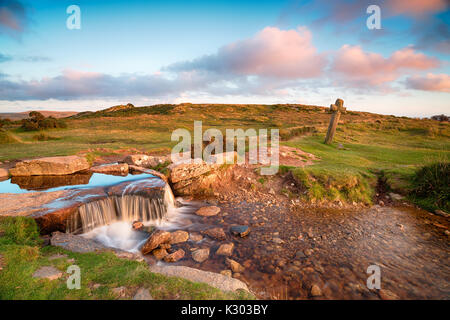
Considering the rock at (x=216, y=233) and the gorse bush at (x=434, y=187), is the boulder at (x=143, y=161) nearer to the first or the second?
the rock at (x=216, y=233)

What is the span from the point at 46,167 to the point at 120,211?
616 centimetres

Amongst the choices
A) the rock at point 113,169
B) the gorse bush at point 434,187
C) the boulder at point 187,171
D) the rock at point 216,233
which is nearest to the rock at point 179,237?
the rock at point 216,233

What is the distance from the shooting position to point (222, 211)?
29.9 feet

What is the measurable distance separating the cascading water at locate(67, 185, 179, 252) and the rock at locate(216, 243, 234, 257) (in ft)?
9.56

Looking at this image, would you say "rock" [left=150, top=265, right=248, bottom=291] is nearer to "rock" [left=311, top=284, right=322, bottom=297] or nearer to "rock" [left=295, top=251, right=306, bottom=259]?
"rock" [left=311, top=284, right=322, bottom=297]

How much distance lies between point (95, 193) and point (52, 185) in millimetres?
2926

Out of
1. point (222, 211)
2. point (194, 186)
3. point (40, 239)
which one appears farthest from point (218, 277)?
point (194, 186)

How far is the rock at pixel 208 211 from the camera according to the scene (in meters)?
8.89

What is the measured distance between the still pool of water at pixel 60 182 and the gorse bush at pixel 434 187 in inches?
538

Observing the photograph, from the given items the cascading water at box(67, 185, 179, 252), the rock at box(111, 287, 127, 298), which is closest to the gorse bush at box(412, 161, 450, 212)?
the cascading water at box(67, 185, 179, 252)

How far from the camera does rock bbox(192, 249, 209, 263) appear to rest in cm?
590

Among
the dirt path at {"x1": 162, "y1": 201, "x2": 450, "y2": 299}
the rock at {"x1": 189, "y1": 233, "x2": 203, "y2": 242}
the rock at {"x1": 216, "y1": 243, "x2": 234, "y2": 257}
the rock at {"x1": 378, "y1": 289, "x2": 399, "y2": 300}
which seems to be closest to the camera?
the rock at {"x1": 378, "y1": 289, "x2": 399, "y2": 300}

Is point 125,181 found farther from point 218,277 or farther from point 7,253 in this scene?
point 218,277

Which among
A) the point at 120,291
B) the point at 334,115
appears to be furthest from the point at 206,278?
the point at 334,115
